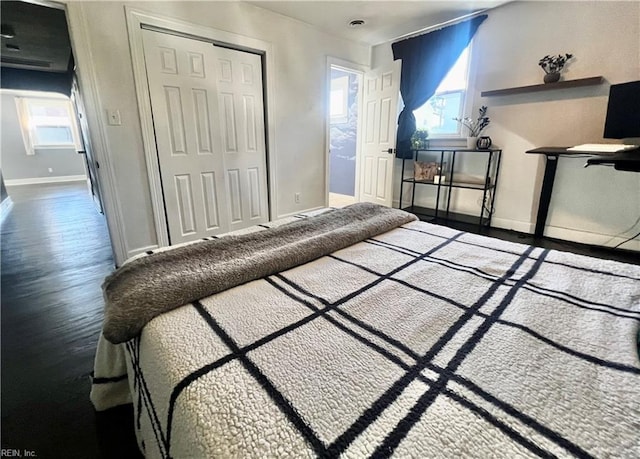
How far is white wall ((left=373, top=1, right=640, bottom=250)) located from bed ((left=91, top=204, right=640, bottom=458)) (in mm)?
2336

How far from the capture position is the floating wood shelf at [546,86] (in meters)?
2.59

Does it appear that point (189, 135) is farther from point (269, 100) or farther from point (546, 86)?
point (546, 86)

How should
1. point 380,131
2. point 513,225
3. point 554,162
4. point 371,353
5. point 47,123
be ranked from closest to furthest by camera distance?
point 371,353, point 554,162, point 513,225, point 380,131, point 47,123

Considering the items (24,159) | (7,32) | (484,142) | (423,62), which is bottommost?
(24,159)

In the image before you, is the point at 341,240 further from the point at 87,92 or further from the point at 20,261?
the point at 20,261

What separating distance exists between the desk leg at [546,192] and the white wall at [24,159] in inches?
399

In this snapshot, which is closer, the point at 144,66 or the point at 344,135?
the point at 144,66

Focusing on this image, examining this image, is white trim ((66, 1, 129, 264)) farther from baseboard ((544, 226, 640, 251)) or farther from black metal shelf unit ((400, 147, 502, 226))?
baseboard ((544, 226, 640, 251))

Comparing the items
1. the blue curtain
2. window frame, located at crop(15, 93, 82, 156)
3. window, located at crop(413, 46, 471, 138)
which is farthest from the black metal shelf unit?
window frame, located at crop(15, 93, 82, 156)

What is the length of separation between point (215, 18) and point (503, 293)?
3.23 metres

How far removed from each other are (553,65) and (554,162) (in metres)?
0.94

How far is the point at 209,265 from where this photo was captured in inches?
40.4

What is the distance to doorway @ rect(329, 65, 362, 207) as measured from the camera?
523cm

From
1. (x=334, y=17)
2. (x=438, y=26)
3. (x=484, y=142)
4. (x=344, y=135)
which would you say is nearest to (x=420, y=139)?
(x=484, y=142)
